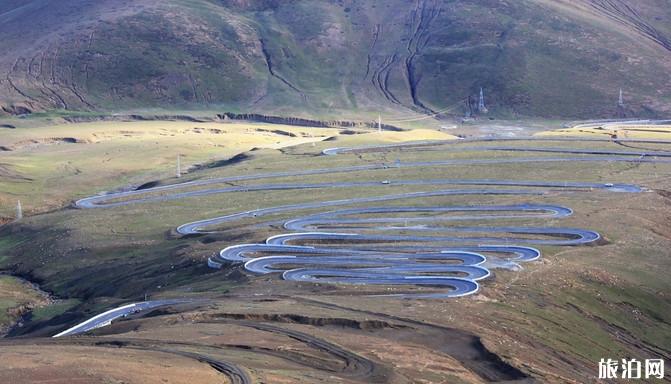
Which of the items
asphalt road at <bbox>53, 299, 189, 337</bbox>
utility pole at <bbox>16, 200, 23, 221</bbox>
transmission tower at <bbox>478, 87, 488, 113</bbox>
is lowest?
utility pole at <bbox>16, 200, 23, 221</bbox>

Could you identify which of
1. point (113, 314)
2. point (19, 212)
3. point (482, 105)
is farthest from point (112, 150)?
point (113, 314)

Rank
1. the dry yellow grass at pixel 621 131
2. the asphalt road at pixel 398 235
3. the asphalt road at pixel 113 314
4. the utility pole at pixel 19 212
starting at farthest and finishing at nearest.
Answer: the dry yellow grass at pixel 621 131 < the utility pole at pixel 19 212 < the asphalt road at pixel 398 235 < the asphalt road at pixel 113 314

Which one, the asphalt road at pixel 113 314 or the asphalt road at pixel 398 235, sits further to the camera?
the asphalt road at pixel 398 235

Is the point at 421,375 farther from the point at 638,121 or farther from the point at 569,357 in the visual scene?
the point at 638,121

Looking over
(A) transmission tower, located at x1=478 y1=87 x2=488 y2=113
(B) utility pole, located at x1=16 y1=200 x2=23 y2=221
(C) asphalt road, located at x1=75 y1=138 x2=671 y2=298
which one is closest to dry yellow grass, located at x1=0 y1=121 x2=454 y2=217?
(B) utility pole, located at x1=16 y1=200 x2=23 y2=221

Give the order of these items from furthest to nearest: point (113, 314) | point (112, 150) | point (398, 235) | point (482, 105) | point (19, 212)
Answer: point (482, 105) → point (112, 150) → point (19, 212) → point (398, 235) → point (113, 314)

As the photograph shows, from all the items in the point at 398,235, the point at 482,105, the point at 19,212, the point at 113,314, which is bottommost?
the point at 19,212

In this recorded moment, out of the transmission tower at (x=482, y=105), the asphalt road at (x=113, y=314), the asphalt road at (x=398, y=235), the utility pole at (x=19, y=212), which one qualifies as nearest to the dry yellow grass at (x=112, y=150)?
the utility pole at (x=19, y=212)

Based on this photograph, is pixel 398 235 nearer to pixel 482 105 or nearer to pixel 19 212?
pixel 19 212

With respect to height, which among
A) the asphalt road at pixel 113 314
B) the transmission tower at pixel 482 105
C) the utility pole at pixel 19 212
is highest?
the asphalt road at pixel 113 314

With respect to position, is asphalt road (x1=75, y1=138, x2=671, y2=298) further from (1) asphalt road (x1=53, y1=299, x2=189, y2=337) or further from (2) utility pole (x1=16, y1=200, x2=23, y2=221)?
(1) asphalt road (x1=53, y1=299, x2=189, y2=337)

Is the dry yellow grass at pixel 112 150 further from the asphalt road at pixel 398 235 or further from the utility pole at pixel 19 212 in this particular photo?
the asphalt road at pixel 398 235
